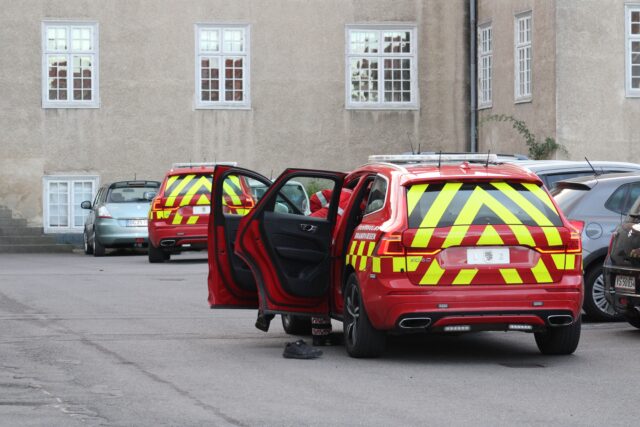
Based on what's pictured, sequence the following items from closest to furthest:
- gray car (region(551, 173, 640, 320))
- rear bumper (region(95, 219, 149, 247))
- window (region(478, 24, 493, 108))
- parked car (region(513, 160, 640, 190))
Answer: gray car (region(551, 173, 640, 320))
parked car (region(513, 160, 640, 190))
rear bumper (region(95, 219, 149, 247))
window (region(478, 24, 493, 108))

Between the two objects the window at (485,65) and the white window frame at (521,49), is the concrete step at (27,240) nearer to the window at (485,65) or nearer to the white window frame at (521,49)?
the window at (485,65)

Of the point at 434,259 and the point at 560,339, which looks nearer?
the point at 434,259

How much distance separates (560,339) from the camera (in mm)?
11508

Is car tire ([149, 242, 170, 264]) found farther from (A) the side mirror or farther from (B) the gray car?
(B) the gray car

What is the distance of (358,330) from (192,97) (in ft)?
78.6

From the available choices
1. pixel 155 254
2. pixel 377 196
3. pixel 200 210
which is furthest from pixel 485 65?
pixel 377 196

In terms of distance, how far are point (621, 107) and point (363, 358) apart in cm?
1966

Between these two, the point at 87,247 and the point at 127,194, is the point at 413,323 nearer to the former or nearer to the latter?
the point at 127,194

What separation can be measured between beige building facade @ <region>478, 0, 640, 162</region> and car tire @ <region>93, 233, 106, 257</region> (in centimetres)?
901

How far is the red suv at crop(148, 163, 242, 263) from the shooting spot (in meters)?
25.4

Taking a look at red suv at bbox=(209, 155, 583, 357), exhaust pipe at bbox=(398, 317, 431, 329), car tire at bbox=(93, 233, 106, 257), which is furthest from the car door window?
car tire at bbox=(93, 233, 106, 257)

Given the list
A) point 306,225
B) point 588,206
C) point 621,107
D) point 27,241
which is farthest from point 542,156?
point 306,225

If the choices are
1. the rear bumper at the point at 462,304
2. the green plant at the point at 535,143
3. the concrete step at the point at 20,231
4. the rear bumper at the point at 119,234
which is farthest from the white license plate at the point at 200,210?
the rear bumper at the point at 462,304

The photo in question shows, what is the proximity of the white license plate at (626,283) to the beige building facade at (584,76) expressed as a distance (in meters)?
16.6
